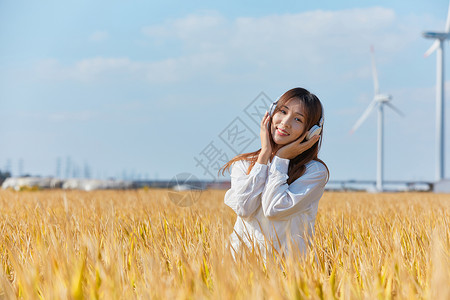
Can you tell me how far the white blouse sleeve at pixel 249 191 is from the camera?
8.10 feet

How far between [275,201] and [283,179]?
0.13 meters

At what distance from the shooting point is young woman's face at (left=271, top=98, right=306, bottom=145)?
2.56m

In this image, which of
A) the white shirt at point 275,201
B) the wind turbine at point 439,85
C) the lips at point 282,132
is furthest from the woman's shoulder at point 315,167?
the wind turbine at point 439,85

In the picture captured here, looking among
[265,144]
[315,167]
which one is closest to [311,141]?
[315,167]

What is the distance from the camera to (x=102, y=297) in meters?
1.62

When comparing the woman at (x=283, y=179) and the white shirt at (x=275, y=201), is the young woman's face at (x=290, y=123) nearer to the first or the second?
the woman at (x=283, y=179)

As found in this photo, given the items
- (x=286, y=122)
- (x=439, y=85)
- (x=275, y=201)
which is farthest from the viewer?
(x=439, y=85)

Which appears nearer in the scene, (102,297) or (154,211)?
(102,297)

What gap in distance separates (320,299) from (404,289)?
31 centimetres

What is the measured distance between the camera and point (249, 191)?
2469 mm

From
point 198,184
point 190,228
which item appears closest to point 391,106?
point 198,184

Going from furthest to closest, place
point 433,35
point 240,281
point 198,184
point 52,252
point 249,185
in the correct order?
point 433,35 < point 198,184 < point 249,185 < point 52,252 < point 240,281

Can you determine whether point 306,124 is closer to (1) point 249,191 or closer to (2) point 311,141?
(2) point 311,141

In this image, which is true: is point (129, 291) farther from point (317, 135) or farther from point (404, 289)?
point (317, 135)
